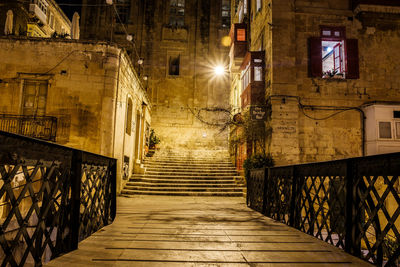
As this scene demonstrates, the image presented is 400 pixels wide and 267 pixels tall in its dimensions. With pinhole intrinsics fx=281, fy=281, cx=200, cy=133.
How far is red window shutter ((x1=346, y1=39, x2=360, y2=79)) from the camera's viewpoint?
12.2 m

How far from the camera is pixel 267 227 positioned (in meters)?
4.53

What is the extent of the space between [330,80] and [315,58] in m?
1.16

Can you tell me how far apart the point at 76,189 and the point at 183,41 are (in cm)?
2157

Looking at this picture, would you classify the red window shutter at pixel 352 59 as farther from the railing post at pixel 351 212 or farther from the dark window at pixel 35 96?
the dark window at pixel 35 96

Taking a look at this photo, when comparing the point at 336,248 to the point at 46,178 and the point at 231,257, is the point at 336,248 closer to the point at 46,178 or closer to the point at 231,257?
the point at 231,257

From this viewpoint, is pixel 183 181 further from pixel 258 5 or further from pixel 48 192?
pixel 48 192

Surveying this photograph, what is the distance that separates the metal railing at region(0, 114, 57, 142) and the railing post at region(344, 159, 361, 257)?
382 inches

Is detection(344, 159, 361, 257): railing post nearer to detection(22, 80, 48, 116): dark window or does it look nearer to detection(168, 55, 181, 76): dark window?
detection(22, 80, 48, 116): dark window

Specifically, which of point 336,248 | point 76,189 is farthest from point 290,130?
point 76,189

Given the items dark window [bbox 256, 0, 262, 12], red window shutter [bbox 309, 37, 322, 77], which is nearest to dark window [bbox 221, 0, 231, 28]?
dark window [bbox 256, 0, 262, 12]

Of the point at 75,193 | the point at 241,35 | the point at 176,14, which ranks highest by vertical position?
the point at 176,14

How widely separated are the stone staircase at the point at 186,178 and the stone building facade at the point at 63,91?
255 centimetres

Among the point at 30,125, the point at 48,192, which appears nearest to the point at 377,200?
the point at 48,192

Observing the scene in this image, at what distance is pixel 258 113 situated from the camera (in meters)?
12.0
